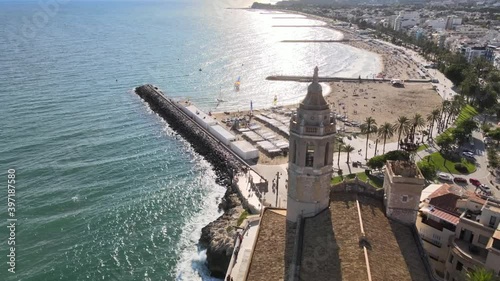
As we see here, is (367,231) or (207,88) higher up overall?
(367,231)

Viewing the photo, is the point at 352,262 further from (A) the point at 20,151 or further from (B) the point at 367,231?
(A) the point at 20,151

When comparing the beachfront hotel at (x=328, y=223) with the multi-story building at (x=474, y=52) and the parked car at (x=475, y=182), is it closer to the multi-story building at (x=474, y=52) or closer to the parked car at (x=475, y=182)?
the parked car at (x=475, y=182)

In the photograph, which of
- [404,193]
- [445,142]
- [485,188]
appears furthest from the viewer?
[445,142]

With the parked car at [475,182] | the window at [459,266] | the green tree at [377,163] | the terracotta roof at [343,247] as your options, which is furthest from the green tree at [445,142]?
the terracotta roof at [343,247]

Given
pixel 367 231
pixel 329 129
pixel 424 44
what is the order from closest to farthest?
pixel 367 231
pixel 329 129
pixel 424 44

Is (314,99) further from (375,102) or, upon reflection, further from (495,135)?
(375,102)

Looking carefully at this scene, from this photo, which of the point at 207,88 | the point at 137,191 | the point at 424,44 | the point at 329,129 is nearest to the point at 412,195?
A: the point at 329,129

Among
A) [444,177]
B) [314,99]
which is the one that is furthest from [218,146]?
[314,99]

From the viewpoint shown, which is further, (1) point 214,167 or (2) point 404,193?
(1) point 214,167
